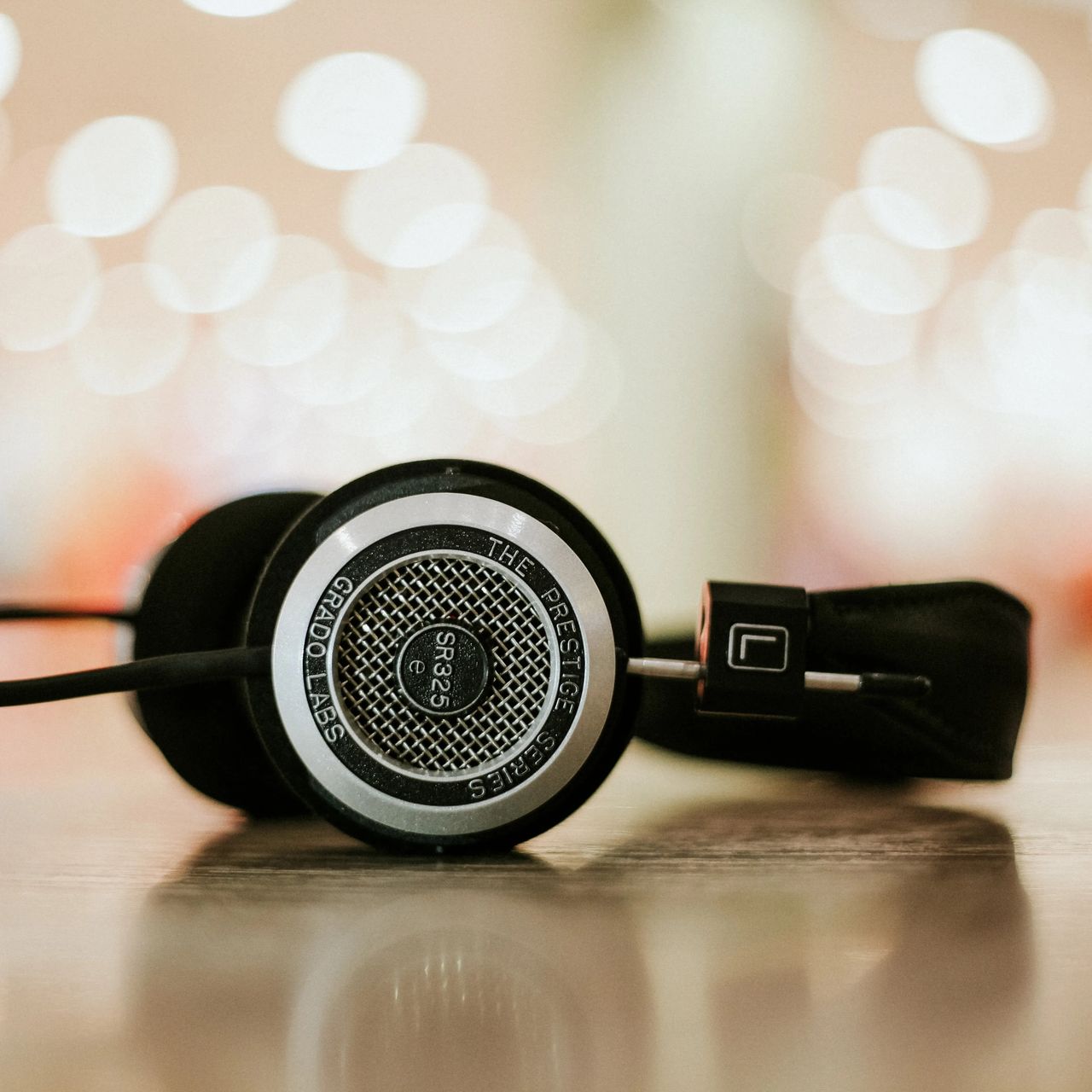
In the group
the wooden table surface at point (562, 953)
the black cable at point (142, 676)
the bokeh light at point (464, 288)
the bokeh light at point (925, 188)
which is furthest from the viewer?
the bokeh light at point (925, 188)

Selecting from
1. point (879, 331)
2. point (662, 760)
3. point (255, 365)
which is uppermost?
point (879, 331)

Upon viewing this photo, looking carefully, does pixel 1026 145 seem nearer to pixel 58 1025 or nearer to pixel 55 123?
pixel 55 123

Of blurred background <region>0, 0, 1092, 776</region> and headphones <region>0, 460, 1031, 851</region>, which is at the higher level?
blurred background <region>0, 0, 1092, 776</region>

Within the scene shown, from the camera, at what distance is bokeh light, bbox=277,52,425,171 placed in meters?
1.62

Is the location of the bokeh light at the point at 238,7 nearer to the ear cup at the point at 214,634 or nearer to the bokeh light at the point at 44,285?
the bokeh light at the point at 44,285

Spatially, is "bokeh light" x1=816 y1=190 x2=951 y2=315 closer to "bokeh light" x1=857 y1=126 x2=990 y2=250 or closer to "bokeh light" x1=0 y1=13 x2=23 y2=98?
"bokeh light" x1=857 y1=126 x2=990 y2=250

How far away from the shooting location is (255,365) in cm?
167

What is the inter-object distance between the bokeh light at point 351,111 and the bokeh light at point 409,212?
0.04 meters

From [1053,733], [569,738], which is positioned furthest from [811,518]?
[569,738]

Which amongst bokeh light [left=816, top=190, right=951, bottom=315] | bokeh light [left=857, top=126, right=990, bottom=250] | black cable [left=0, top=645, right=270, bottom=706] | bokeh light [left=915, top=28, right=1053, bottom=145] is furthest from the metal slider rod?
bokeh light [left=915, top=28, right=1053, bottom=145]

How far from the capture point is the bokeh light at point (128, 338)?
5.33ft

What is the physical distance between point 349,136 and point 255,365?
1.38 ft

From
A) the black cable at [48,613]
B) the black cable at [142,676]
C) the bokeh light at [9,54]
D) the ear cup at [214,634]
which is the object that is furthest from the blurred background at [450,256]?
the black cable at [142,676]

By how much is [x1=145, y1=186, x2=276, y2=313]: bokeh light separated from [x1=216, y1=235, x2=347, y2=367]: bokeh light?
2cm
